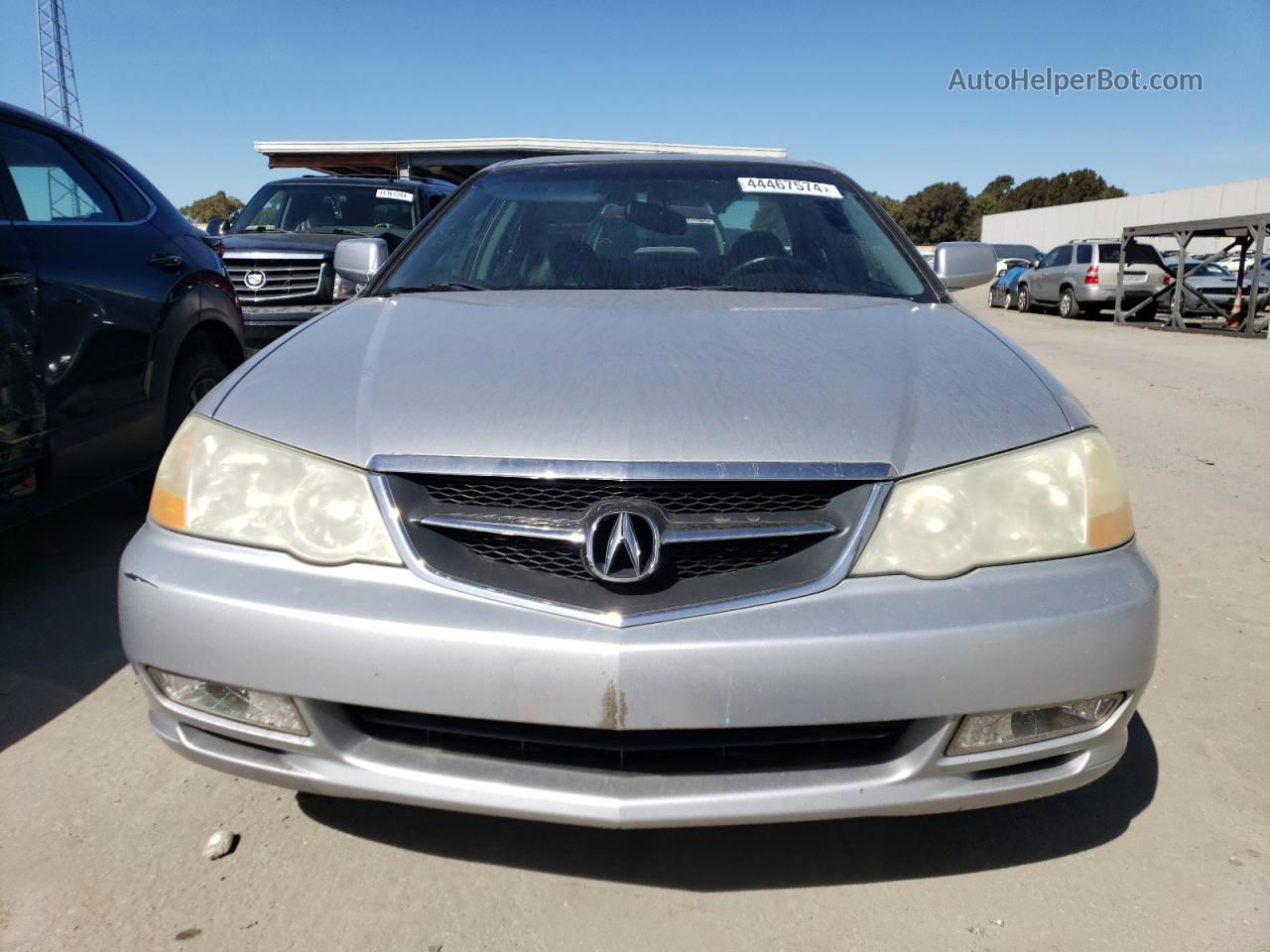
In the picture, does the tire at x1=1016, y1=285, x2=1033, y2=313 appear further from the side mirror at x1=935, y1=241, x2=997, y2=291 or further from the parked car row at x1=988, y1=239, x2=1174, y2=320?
the side mirror at x1=935, y1=241, x2=997, y2=291

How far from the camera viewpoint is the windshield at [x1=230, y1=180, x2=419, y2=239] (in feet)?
30.6

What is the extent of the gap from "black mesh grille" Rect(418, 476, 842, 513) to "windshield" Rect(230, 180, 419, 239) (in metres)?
8.05

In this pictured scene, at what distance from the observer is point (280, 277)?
8062 mm

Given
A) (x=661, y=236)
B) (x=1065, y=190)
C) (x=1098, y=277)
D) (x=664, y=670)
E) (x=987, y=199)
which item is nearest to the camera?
(x=664, y=670)

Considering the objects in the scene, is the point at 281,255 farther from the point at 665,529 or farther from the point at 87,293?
the point at 665,529

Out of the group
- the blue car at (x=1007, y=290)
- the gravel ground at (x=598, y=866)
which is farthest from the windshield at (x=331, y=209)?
the blue car at (x=1007, y=290)

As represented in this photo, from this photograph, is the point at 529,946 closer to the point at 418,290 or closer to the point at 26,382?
the point at 418,290

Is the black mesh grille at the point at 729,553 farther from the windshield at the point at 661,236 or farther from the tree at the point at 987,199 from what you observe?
the tree at the point at 987,199

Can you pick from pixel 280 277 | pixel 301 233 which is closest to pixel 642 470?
pixel 280 277

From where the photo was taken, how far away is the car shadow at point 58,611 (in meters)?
2.78

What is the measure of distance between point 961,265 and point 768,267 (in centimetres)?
90

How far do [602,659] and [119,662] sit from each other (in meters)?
2.05

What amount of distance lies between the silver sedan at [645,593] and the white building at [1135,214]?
36989 millimetres

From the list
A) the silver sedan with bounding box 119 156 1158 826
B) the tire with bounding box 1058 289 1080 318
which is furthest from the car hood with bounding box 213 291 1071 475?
the tire with bounding box 1058 289 1080 318
